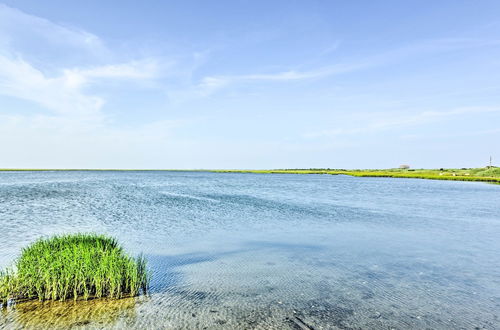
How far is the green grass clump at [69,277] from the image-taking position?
10078 mm

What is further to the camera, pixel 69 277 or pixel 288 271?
pixel 288 271

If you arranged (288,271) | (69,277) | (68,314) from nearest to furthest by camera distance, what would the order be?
(68,314) < (69,277) < (288,271)

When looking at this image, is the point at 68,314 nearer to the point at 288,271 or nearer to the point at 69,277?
the point at 69,277

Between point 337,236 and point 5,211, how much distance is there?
1178 inches

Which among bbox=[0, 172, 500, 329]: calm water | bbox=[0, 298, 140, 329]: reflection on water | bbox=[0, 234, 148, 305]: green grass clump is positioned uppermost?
bbox=[0, 234, 148, 305]: green grass clump

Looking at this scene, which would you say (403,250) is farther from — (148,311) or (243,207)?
(243,207)

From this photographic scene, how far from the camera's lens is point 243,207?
37.4 meters

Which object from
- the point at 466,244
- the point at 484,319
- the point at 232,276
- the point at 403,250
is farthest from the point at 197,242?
the point at 466,244

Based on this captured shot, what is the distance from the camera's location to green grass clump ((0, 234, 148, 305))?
10.1m

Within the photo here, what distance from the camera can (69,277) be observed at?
10344 millimetres

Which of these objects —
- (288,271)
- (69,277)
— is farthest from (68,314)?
(288,271)

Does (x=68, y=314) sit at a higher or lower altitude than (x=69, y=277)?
lower

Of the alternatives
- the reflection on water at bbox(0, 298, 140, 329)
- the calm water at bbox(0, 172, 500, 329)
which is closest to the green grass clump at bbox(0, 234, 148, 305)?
the reflection on water at bbox(0, 298, 140, 329)

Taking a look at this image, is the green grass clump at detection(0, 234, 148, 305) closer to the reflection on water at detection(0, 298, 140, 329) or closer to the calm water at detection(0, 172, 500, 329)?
the reflection on water at detection(0, 298, 140, 329)
